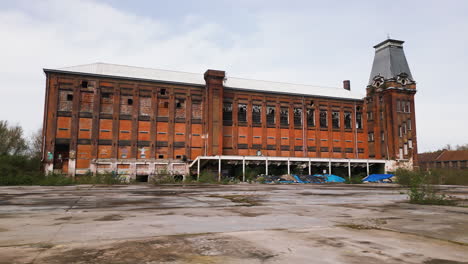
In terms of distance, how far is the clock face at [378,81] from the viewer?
41750 mm

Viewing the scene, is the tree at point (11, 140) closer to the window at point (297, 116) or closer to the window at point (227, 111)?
the window at point (227, 111)

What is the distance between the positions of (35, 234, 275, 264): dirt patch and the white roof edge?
33.1 m

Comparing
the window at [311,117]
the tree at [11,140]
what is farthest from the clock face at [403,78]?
the tree at [11,140]

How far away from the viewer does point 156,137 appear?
114ft

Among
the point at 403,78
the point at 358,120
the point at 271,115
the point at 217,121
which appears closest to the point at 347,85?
the point at 358,120

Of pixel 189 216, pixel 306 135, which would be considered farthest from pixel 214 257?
pixel 306 135

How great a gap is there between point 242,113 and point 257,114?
6.64ft

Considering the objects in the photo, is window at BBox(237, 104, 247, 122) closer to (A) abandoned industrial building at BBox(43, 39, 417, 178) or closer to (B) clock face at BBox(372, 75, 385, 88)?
(A) abandoned industrial building at BBox(43, 39, 417, 178)

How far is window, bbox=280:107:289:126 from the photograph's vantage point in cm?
4031

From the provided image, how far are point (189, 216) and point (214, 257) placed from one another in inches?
141

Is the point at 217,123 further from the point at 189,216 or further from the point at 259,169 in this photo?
the point at 189,216

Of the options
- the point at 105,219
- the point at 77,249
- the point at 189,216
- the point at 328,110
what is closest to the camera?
the point at 77,249

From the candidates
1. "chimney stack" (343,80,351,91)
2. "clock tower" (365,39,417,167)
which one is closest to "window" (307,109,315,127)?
"clock tower" (365,39,417,167)

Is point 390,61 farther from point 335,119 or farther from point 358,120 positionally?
point 335,119
